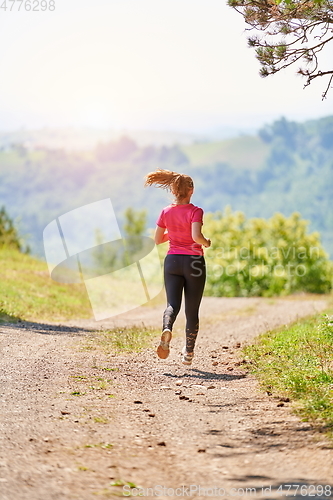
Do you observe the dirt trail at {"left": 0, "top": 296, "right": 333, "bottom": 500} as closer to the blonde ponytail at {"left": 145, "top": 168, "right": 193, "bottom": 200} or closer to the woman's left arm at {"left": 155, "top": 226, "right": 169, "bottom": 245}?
the woman's left arm at {"left": 155, "top": 226, "right": 169, "bottom": 245}

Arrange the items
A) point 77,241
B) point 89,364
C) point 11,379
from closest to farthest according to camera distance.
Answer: point 11,379, point 89,364, point 77,241

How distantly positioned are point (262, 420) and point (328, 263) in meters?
18.8

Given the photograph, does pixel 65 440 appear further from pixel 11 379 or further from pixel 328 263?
pixel 328 263

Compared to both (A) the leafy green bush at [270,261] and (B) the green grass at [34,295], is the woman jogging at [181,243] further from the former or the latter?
(A) the leafy green bush at [270,261]

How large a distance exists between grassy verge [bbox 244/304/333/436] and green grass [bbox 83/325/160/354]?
1.72 metres

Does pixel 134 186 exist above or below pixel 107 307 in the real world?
above

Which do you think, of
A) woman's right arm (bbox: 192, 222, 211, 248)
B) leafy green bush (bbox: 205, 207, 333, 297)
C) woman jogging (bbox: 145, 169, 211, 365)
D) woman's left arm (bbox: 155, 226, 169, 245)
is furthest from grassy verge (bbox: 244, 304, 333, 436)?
leafy green bush (bbox: 205, 207, 333, 297)

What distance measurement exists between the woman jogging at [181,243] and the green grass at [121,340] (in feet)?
Answer: 6.26

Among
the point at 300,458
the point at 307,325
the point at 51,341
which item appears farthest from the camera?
the point at 307,325

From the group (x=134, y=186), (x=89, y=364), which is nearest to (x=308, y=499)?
(x=89, y=364)

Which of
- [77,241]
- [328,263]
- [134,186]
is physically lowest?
[328,263]

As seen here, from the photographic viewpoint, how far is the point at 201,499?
3.68m

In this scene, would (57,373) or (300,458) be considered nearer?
(300,458)

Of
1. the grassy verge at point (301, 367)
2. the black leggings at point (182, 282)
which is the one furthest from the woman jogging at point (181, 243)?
the grassy verge at point (301, 367)
